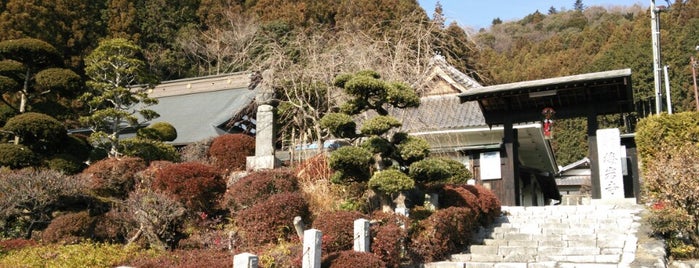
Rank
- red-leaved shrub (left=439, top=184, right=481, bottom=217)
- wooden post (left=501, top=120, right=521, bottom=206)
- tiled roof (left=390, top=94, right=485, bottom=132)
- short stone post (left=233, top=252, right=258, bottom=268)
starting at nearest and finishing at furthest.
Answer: short stone post (left=233, top=252, right=258, bottom=268) → red-leaved shrub (left=439, top=184, right=481, bottom=217) → wooden post (left=501, top=120, right=521, bottom=206) → tiled roof (left=390, top=94, right=485, bottom=132)

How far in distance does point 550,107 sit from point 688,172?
18.0ft

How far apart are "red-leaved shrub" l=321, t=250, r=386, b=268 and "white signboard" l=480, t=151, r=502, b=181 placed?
10307mm

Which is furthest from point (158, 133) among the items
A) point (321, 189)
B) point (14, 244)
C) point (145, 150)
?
point (14, 244)

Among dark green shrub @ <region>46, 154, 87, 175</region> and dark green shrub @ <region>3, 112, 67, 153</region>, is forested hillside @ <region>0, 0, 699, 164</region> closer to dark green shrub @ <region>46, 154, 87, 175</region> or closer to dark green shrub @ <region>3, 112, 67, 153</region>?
dark green shrub @ <region>3, 112, 67, 153</region>

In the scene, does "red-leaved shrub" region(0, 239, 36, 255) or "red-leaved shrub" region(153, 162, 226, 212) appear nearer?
"red-leaved shrub" region(0, 239, 36, 255)

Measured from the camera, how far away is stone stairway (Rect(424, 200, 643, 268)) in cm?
895

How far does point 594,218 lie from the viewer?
456 inches

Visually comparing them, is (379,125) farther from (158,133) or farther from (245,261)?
(158,133)

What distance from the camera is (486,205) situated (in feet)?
38.6

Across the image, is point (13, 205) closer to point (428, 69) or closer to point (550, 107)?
point (428, 69)

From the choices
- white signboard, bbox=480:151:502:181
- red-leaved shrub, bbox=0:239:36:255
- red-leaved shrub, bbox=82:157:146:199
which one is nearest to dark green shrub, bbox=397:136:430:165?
red-leaved shrub, bbox=82:157:146:199

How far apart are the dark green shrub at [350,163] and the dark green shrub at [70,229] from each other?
4.19m

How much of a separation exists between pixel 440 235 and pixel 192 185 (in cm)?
445

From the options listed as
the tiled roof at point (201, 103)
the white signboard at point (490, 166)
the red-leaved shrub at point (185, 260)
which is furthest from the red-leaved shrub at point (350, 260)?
the tiled roof at point (201, 103)
